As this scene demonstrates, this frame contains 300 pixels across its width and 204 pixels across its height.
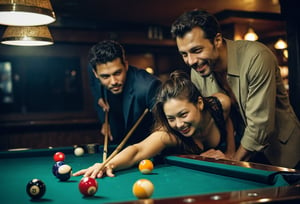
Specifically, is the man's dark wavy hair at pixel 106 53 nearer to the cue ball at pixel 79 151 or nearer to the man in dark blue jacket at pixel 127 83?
the man in dark blue jacket at pixel 127 83

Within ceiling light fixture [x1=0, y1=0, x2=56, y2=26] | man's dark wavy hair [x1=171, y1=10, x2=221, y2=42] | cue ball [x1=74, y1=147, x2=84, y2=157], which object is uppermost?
ceiling light fixture [x1=0, y1=0, x2=56, y2=26]

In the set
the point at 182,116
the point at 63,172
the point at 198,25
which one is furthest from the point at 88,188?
the point at 198,25

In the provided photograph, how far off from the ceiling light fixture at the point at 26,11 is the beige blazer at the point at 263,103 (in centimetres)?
117

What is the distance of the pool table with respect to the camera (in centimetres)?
113

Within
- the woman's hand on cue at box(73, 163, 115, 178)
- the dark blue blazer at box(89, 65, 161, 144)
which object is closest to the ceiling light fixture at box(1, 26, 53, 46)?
the dark blue blazer at box(89, 65, 161, 144)

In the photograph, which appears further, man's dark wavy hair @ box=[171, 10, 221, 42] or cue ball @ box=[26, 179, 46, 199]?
man's dark wavy hair @ box=[171, 10, 221, 42]

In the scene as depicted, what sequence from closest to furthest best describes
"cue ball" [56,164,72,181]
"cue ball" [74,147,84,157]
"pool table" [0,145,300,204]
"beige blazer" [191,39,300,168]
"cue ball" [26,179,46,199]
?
"pool table" [0,145,300,204]
"cue ball" [26,179,46,199]
"cue ball" [56,164,72,181]
"beige blazer" [191,39,300,168]
"cue ball" [74,147,84,157]

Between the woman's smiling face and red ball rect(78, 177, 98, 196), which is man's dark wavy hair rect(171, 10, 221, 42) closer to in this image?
the woman's smiling face

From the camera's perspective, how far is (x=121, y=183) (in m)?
1.65

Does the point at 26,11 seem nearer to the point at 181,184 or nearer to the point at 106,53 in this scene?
the point at 106,53

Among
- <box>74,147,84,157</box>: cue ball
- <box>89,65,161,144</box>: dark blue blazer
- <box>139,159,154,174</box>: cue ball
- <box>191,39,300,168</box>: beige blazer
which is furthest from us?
<box>89,65,161,144</box>: dark blue blazer

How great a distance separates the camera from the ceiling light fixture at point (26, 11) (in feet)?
6.94

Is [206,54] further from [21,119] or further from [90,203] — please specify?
[21,119]

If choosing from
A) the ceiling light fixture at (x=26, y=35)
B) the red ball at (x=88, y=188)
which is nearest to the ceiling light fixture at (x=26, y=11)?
the ceiling light fixture at (x=26, y=35)
